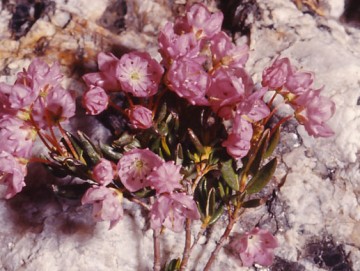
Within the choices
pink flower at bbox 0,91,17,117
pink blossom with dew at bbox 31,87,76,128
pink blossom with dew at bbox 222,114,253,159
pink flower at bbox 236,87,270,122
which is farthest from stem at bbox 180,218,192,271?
pink flower at bbox 0,91,17,117

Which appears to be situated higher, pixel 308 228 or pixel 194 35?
pixel 194 35

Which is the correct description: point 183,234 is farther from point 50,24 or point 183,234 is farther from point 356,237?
point 50,24

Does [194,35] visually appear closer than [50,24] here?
Yes

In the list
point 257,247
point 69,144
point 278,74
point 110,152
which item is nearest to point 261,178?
point 257,247

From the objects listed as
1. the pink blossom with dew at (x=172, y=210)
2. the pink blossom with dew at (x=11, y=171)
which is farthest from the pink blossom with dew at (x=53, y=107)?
the pink blossom with dew at (x=172, y=210)

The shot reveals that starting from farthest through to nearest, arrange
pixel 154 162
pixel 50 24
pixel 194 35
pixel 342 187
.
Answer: pixel 50 24, pixel 342 187, pixel 194 35, pixel 154 162

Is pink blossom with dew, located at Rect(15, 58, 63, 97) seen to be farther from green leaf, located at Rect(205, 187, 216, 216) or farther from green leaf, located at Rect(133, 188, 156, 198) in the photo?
green leaf, located at Rect(205, 187, 216, 216)

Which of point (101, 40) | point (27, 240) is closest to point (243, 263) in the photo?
point (27, 240)
